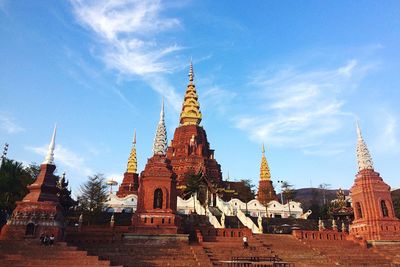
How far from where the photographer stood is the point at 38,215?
878 inches

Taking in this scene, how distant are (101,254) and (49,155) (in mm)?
8975

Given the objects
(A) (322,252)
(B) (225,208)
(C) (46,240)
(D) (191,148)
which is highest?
(D) (191,148)

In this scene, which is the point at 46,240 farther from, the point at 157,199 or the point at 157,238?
the point at 157,199

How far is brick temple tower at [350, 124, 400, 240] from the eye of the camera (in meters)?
29.2

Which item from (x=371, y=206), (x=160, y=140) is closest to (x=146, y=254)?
(x=160, y=140)

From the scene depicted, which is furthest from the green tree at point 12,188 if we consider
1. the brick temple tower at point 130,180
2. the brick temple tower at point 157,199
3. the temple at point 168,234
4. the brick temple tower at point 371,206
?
the brick temple tower at point 371,206

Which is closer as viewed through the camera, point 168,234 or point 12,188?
point 168,234

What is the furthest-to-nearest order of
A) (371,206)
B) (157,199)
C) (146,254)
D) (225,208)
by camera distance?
→ (225,208) → (371,206) → (157,199) → (146,254)

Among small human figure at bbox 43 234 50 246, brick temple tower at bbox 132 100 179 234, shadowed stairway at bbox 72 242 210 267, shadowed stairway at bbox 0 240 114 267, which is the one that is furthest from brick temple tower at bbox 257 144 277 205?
shadowed stairway at bbox 0 240 114 267

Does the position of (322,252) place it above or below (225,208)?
below

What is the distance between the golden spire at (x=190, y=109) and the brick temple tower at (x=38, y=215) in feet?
145

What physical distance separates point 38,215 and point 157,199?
851cm

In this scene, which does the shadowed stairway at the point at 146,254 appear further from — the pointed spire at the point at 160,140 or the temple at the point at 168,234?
the pointed spire at the point at 160,140

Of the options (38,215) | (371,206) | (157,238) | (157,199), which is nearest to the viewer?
(38,215)
